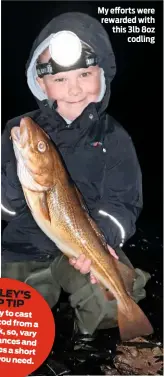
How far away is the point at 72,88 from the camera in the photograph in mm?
1771

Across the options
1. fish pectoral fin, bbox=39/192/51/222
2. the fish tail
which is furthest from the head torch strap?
the fish tail

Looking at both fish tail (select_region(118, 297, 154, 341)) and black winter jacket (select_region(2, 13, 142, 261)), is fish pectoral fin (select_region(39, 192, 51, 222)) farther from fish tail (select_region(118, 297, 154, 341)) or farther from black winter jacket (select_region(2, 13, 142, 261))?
fish tail (select_region(118, 297, 154, 341))

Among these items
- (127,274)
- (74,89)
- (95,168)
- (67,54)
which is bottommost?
(127,274)

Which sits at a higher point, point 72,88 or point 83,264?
point 72,88

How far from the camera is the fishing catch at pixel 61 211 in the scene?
1673mm

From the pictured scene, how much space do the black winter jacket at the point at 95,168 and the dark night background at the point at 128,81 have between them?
0.03 metres

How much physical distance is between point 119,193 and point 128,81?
393mm

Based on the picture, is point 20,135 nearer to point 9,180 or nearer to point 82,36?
point 9,180

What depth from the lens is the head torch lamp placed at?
171 cm

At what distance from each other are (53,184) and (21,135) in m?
0.19

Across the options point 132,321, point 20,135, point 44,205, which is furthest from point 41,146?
point 132,321

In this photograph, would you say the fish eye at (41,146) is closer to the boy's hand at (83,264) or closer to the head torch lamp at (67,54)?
the head torch lamp at (67,54)

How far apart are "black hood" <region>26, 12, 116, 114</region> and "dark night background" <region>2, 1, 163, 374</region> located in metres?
0.02

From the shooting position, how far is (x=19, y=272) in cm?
186
